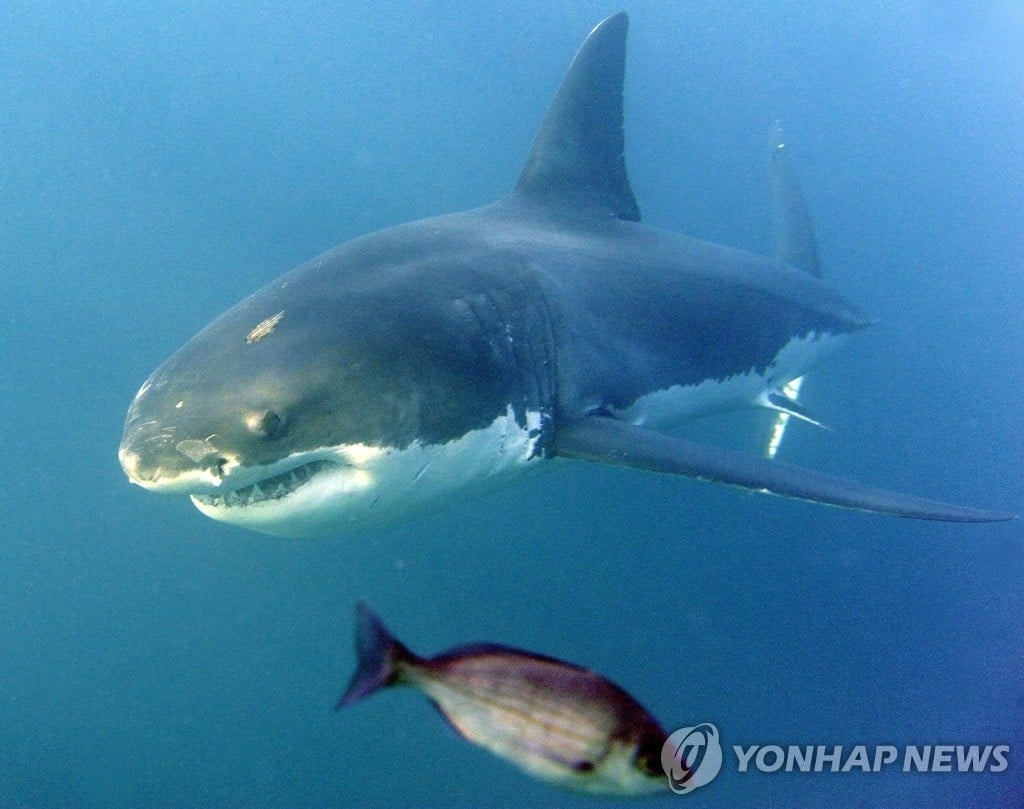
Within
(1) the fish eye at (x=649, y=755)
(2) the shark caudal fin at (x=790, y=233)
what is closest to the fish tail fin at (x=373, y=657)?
(1) the fish eye at (x=649, y=755)

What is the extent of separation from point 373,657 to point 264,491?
152cm

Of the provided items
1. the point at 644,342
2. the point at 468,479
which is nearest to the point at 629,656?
the point at 644,342

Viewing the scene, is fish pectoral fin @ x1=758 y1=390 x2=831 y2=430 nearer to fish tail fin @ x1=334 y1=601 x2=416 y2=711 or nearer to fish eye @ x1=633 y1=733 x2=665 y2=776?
fish eye @ x1=633 y1=733 x2=665 y2=776

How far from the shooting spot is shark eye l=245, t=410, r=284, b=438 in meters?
2.95

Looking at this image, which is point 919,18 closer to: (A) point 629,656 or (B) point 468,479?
(A) point 629,656

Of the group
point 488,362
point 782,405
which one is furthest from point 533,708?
point 782,405

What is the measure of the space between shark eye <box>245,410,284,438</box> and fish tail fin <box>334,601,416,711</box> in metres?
1.28

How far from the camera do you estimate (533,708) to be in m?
1.86

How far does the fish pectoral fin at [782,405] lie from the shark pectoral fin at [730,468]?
3.18 m

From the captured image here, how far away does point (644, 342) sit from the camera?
5.43 m

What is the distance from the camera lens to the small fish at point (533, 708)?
1.79m

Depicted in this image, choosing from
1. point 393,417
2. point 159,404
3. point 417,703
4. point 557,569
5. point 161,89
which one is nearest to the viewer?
point 159,404

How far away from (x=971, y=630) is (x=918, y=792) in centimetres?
468

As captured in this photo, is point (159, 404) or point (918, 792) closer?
point (159, 404)
